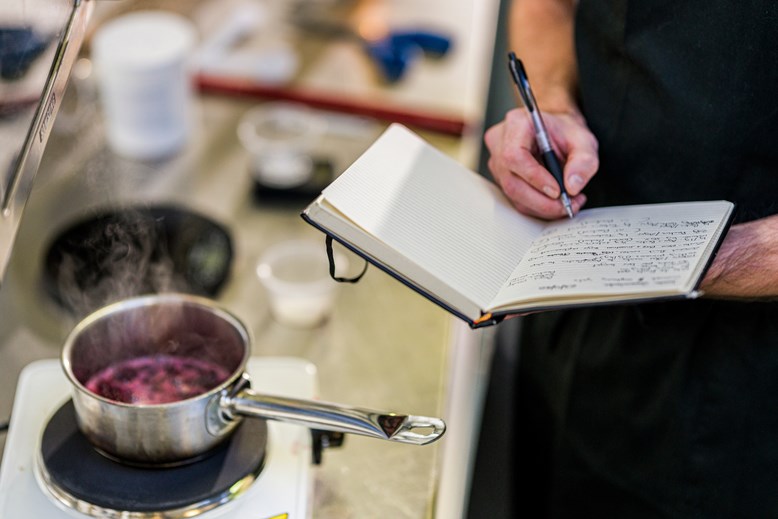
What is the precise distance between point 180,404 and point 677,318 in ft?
2.49

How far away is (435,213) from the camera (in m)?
1.04

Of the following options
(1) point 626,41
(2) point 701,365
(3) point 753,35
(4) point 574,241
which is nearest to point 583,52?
(1) point 626,41

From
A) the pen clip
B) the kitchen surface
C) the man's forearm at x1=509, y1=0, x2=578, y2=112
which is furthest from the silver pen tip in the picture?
the kitchen surface

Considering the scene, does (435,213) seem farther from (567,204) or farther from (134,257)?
(134,257)

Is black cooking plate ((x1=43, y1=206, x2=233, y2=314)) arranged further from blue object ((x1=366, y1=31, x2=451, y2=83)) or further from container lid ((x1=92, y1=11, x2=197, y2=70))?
blue object ((x1=366, y1=31, x2=451, y2=83))

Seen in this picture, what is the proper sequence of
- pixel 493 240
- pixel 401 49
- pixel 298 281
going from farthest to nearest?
1. pixel 401 49
2. pixel 298 281
3. pixel 493 240

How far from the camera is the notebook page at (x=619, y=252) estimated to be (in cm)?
87

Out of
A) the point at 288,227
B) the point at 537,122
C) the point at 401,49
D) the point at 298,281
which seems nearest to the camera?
the point at 537,122

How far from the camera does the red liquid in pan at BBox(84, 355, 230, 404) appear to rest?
3.53 feet

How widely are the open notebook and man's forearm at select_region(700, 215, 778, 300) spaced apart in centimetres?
5

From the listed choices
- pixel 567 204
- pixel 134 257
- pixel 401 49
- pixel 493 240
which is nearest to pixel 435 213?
pixel 493 240

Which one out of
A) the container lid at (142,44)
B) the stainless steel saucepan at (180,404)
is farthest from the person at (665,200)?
the container lid at (142,44)

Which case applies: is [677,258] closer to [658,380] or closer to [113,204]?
[658,380]

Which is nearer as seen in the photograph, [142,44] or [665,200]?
[665,200]
